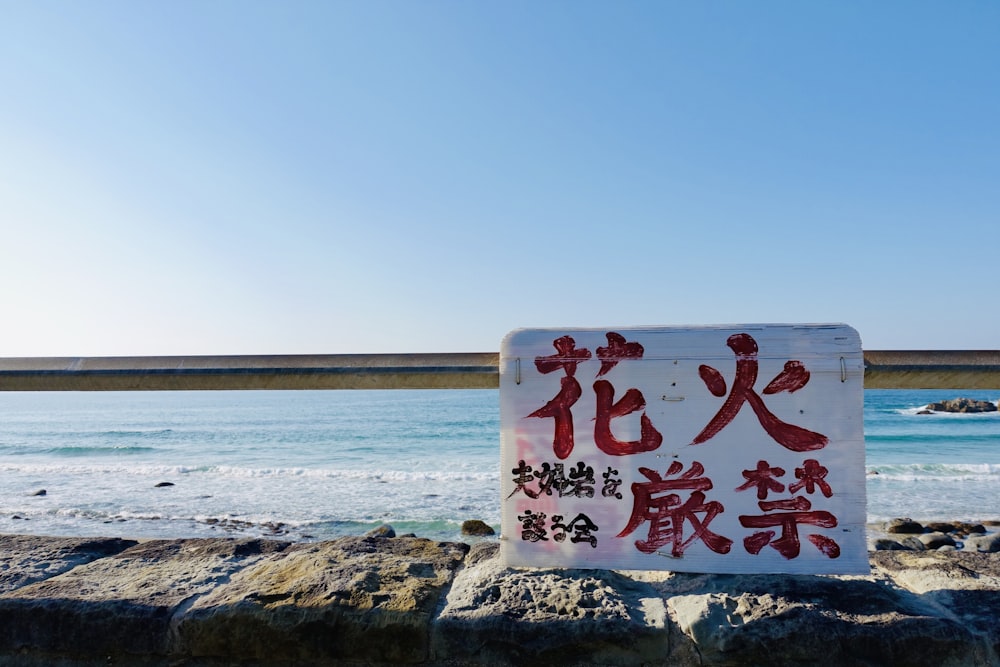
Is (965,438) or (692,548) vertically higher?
(692,548)

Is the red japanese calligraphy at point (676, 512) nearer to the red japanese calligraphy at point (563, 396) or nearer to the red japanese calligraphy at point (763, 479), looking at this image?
the red japanese calligraphy at point (763, 479)

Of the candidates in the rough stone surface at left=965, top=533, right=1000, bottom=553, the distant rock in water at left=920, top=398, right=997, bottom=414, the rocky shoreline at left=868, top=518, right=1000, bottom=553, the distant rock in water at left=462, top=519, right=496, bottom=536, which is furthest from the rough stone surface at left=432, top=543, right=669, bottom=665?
the distant rock in water at left=920, top=398, right=997, bottom=414

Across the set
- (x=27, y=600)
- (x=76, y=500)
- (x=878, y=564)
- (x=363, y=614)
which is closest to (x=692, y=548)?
(x=878, y=564)

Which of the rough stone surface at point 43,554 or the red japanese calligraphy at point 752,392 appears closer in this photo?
the red japanese calligraphy at point 752,392

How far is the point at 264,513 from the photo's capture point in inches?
346

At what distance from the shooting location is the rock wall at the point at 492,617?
53.3 inches

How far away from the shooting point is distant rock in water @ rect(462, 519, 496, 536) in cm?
762

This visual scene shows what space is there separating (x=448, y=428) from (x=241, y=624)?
77.1ft

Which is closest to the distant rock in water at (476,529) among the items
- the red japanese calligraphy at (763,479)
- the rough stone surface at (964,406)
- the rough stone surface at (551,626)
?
the rough stone surface at (551,626)

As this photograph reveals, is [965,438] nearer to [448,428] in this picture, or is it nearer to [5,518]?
[448,428]

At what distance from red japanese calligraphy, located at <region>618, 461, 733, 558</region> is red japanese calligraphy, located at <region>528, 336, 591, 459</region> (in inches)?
9.1

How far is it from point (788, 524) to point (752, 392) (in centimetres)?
35

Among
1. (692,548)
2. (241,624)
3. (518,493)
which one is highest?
(518,493)

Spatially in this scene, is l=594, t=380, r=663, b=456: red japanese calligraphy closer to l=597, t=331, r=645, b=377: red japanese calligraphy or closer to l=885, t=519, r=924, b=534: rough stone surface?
l=597, t=331, r=645, b=377: red japanese calligraphy
